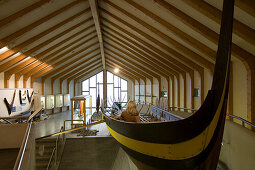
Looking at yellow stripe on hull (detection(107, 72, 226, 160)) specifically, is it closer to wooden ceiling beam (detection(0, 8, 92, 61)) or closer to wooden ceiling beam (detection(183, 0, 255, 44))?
wooden ceiling beam (detection(183, 0, 255, 44))

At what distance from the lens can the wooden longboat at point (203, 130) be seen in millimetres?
1771

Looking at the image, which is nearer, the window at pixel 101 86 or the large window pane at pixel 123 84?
the window at pixel 101 86

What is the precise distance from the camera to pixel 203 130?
1.81 meters

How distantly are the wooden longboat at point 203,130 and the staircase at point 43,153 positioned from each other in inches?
186

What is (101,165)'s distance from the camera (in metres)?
6.06

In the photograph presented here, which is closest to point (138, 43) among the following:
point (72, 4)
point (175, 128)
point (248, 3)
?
point (72, 4)

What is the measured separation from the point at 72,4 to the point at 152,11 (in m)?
3.26

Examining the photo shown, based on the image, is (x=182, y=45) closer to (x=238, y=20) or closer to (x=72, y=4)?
(x=238, y=20)

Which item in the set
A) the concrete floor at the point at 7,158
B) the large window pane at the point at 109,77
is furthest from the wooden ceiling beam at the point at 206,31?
the large window pane at the point at 109,77

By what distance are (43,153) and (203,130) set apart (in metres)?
5.93

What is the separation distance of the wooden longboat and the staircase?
474cm

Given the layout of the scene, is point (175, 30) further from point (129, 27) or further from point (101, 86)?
point (101, 86)

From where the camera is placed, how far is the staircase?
536 centimetres

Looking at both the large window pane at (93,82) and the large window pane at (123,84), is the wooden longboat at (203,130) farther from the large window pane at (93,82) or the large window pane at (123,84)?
the large window pane at (93,82)
